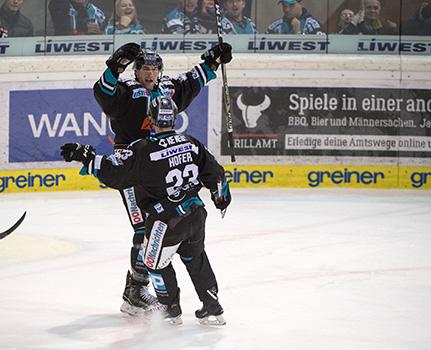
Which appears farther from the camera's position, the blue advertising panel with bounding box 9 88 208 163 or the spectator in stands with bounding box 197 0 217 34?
the spectator in stands with bounding box 197 0 217 34

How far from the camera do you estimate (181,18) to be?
10438 millimetres

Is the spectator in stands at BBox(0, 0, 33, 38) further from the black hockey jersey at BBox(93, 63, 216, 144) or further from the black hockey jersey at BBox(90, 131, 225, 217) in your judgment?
the black hockey jersey at BBox(90, 131, 225, 217)

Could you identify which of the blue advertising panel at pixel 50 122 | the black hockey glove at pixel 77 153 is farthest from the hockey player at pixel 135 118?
the blue advertising panel at pixel 50 122

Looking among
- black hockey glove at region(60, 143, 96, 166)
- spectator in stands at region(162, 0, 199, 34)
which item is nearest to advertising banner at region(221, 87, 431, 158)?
spectator in stands at region(162, 0, 199, 34)

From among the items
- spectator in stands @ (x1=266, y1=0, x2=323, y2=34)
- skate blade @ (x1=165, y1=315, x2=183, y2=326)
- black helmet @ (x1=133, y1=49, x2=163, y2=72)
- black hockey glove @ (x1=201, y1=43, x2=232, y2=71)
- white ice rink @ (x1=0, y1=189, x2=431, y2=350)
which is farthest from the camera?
spectator in stands @ (x1=266, y1=0, x2=323, y2=34)

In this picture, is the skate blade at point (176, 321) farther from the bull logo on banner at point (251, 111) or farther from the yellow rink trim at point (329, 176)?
the bull logo on banner at point (251, 111)

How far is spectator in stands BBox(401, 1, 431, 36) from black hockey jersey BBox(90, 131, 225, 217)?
5.80 meters

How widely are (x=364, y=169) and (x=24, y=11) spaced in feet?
11.9

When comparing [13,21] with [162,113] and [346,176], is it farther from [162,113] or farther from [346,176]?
[162,113]

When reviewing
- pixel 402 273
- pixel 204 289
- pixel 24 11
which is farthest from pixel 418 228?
pixel 24 11

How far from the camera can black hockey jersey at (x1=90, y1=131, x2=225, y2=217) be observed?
5254 mm

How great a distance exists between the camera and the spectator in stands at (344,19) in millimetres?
10609

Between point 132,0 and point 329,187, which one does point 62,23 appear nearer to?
point 132,0

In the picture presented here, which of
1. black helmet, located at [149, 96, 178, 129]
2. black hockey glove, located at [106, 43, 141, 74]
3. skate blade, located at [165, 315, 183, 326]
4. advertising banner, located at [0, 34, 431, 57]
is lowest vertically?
skate blade, located at [165, 315, 183, 326]
